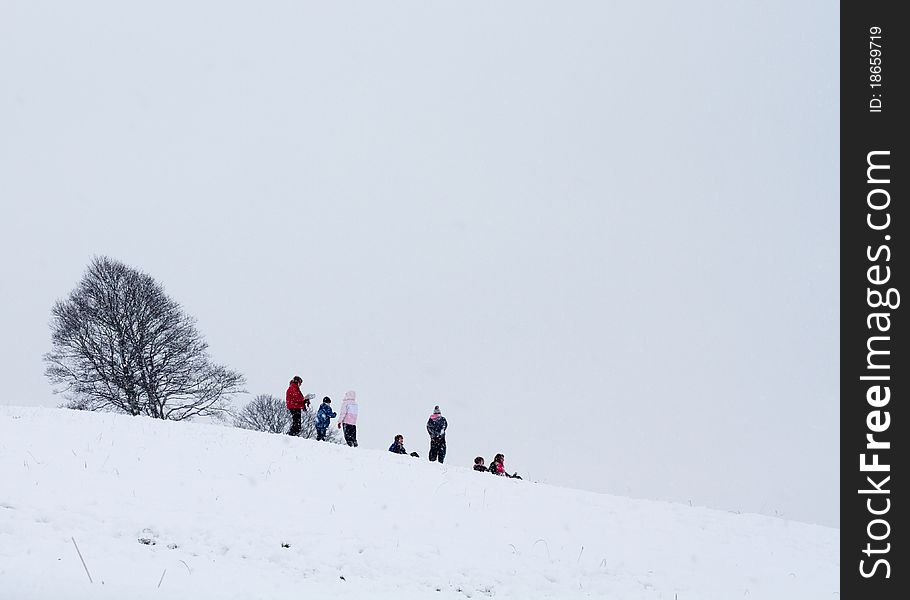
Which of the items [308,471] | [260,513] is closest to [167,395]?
[308,471]

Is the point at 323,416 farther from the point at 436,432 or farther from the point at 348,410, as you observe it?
the point at 436,432

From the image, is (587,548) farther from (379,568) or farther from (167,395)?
(167,395)

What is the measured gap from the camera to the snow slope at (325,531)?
846cm

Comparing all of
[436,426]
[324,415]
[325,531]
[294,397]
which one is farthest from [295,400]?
[325,531]

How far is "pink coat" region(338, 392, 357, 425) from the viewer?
818 inches

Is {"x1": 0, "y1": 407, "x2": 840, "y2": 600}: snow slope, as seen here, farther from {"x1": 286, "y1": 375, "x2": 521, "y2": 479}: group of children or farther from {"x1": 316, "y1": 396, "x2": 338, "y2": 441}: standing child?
{"x1": 316, "y1": 396, "x2": 338, "y2": 441}: standing child

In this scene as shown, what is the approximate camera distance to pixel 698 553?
509 inches

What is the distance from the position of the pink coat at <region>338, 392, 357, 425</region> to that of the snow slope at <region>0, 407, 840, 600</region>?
3.24 m

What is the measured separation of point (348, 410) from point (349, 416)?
0.19 m

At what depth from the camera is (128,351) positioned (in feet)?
97.6
